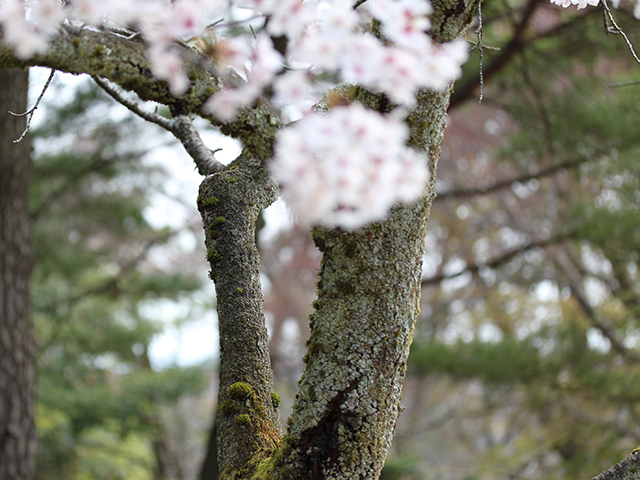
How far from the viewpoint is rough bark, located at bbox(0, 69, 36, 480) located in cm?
272

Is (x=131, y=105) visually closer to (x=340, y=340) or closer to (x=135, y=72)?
(x=135, y=72)

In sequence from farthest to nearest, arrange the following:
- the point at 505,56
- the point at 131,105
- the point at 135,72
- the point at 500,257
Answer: the point at 500,257 → the point at 505,56 → the point at 131,105 → the point at 135,72

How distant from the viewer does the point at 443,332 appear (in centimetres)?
838

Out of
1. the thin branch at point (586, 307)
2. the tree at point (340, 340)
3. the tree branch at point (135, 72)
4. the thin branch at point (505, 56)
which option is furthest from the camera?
the thin branch at point (586, 307)

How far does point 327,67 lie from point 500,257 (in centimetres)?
381

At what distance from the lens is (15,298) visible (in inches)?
112

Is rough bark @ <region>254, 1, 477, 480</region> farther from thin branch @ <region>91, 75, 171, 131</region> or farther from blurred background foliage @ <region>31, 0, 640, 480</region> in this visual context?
blurred background foliage @ <region>31, 0, 640, 480</region>

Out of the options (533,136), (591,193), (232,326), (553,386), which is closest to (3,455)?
(232,326)

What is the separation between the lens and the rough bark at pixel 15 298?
2.72m

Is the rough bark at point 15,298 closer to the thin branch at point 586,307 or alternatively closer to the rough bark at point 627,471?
the rough bark at point 627,471

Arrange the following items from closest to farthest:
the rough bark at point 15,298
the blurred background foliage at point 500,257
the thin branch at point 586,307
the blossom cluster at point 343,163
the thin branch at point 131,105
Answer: the blossom cluster at point 343,163 → the thin branch at point 131,105 → the rough bark at point 15,298 → the blurred background foliage at point 500,257 → the thin branch at point 586,307

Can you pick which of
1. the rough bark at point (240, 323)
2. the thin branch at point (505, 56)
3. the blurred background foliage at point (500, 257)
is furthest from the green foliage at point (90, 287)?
the rough bark at point (240, 323)

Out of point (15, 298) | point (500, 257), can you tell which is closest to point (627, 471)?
point (15, 298)

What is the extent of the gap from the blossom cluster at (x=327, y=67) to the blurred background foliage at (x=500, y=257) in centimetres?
167
